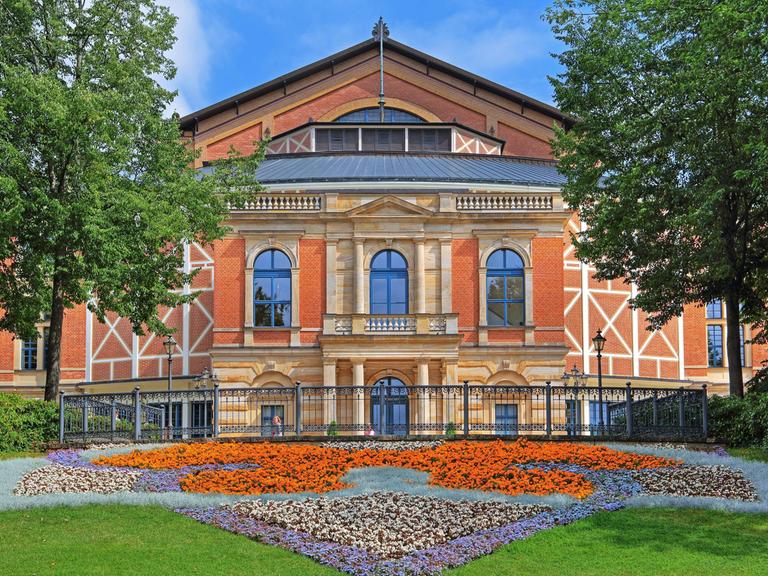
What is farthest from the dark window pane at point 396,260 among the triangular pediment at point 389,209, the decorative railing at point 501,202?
the decorative railing at point 501,202

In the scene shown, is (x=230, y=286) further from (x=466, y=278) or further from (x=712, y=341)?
(x=712, y=341)

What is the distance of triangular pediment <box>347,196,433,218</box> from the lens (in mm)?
40000

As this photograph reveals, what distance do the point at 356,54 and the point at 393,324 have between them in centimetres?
2509

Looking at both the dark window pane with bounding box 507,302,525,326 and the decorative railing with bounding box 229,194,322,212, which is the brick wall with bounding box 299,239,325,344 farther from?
the dark window pane with bounding box 507,302,525,326

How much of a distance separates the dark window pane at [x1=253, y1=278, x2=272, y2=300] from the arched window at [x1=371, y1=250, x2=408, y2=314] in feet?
12.9

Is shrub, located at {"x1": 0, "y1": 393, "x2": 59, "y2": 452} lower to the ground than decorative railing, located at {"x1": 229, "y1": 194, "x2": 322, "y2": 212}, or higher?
lower

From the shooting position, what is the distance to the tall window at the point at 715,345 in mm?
53312

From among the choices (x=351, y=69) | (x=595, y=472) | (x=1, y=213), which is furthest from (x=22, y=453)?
(x=351, y=69)

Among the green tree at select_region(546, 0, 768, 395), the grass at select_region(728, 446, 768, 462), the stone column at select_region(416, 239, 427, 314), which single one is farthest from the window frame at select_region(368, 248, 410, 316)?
the grass at select_region(728, 446, 768, 462)

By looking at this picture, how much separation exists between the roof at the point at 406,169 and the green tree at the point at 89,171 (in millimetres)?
13667

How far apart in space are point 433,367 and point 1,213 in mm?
18308

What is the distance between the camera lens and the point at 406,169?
46.0 metres

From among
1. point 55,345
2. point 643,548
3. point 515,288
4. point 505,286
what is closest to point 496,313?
point 505,286

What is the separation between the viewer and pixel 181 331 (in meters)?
45.0
